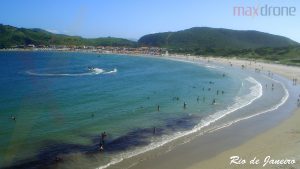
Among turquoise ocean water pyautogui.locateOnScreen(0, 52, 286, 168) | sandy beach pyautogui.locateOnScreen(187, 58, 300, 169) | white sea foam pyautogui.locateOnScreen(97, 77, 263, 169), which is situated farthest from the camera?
turquoise ocean water pyautogui.locateOnScreen(0, 52, 286, 168)

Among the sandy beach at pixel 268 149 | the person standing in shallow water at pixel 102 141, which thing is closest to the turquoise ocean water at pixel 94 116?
the person standing in shallow water at pixel 102 141

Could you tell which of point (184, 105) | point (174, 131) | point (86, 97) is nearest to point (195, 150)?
point (174, 131)

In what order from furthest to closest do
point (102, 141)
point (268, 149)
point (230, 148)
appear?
point (102, 141) → point (230, 148) → point (268, 149)

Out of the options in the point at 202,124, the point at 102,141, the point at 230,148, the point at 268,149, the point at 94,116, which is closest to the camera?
the point at 268,149

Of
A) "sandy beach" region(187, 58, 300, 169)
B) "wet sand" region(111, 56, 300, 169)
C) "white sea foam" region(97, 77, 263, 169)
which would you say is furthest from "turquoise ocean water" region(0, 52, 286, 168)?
"sandy beach" region(187, 58, 300, 169)

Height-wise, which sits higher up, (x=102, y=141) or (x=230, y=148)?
(x=102, y=141)

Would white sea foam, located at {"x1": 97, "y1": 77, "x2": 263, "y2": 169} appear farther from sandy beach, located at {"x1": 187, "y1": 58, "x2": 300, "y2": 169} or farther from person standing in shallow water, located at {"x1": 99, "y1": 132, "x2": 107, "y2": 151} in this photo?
sandy beach, located at {"x1": 187, "y1": 58, "x2": 300, "y2": 169}

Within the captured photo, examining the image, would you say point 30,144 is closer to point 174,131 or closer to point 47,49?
point 174,131

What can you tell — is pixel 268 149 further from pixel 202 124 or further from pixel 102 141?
pixel 102 141

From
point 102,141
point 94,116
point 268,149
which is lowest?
point 268,149

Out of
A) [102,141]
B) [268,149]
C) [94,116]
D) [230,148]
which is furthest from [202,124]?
[102,141]

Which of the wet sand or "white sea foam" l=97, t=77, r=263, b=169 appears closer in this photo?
the wet sand
